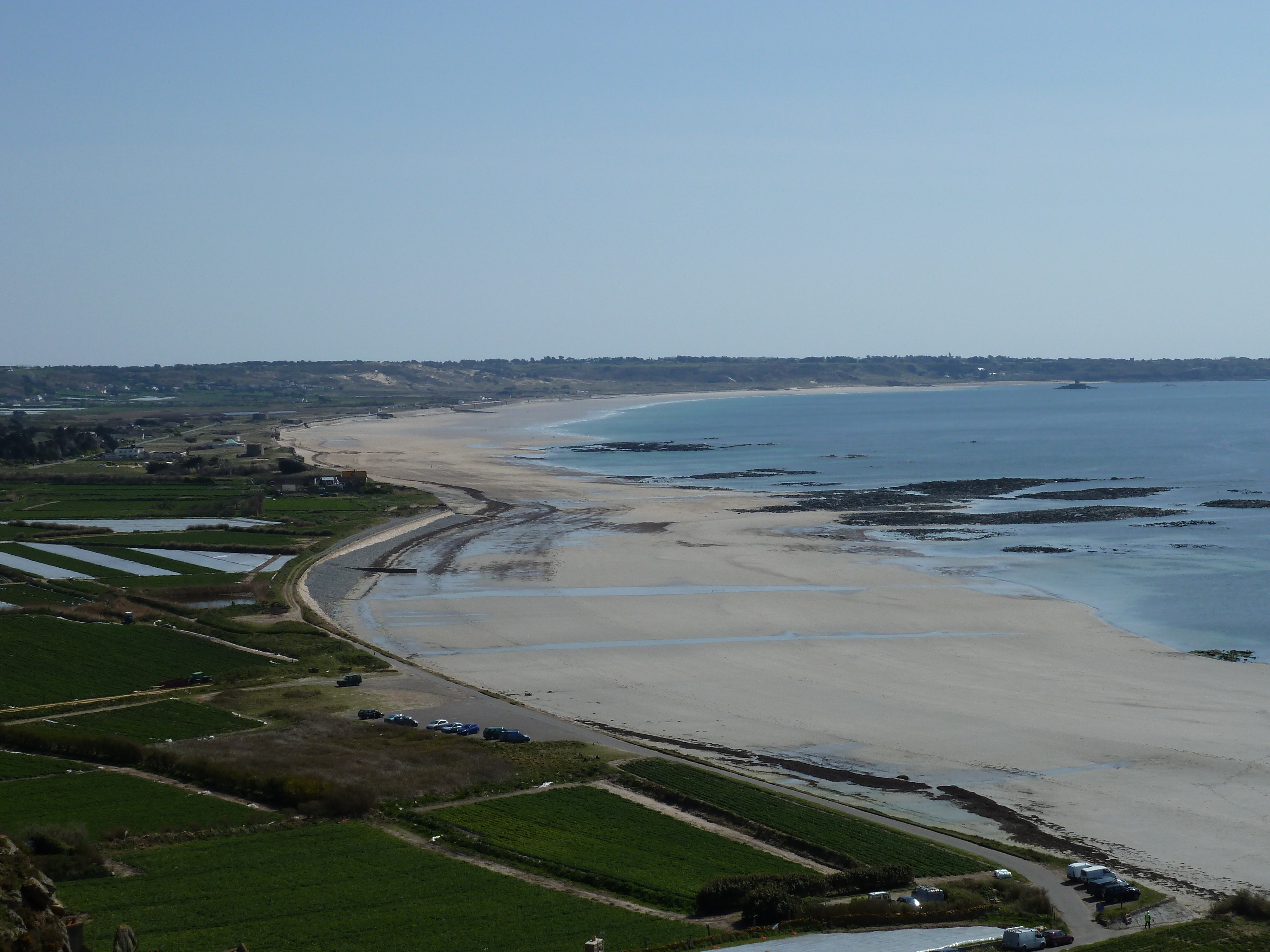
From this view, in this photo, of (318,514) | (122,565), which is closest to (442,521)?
(318,514)

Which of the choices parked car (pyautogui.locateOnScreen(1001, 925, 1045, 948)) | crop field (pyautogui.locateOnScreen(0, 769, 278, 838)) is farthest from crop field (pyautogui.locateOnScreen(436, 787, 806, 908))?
crop field (pyautogui.locateOnScreen(0, 769, 278, 838))

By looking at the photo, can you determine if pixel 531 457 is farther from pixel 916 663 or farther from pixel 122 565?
pixel 916 663

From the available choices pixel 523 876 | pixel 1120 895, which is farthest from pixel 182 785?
pixel 1120 895

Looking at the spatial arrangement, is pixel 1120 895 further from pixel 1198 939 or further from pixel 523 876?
pixel 523 876

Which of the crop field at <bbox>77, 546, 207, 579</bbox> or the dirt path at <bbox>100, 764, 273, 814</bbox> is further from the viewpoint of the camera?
the crop field at <bbox>77, 546, 207, 579</bbox>

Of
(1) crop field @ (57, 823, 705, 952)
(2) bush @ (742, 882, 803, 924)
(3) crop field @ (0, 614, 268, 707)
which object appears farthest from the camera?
(3) crop field @ (0, 614, 268, 707)

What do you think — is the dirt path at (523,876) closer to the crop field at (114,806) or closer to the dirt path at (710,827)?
the crop field at (114,806)

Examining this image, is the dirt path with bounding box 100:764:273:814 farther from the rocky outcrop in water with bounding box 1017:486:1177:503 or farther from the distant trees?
the distant trees
